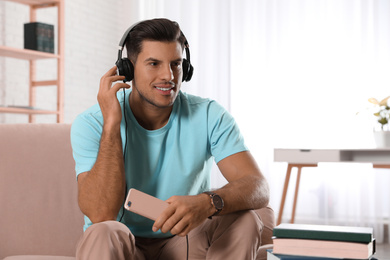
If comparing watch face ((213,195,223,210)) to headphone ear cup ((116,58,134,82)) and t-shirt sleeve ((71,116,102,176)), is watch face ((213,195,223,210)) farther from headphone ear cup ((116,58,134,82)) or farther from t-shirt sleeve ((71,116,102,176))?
headphone ear cup ((116,58,134,82))

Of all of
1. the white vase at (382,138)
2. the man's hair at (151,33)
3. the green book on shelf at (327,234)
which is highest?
the man's hair at (151,33)

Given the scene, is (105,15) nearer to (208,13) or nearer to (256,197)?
(208,13)

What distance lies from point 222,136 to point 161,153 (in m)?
0.20

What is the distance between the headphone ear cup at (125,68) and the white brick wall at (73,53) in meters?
2.60

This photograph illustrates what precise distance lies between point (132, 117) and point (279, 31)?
3241 mm

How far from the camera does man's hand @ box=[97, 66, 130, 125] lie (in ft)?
5.09

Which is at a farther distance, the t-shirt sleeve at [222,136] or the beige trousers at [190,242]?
the t-shirt sleeve at [222,136]

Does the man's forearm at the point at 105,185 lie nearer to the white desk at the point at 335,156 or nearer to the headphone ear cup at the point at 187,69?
the headphone ear cup at the point at 187,69

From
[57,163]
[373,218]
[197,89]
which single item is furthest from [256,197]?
[197,89]

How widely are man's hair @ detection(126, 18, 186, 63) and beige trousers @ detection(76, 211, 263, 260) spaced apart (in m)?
0.57

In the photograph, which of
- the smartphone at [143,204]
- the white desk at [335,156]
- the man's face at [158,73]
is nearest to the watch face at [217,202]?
the smartphone at [143,204]

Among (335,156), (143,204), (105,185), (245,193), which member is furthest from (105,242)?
(335,156)

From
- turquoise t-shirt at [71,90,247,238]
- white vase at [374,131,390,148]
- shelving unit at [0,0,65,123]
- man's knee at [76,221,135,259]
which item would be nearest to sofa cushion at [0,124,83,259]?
turquoise t-shirt at [71,90,247,238]

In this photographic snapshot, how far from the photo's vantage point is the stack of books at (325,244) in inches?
36.3
